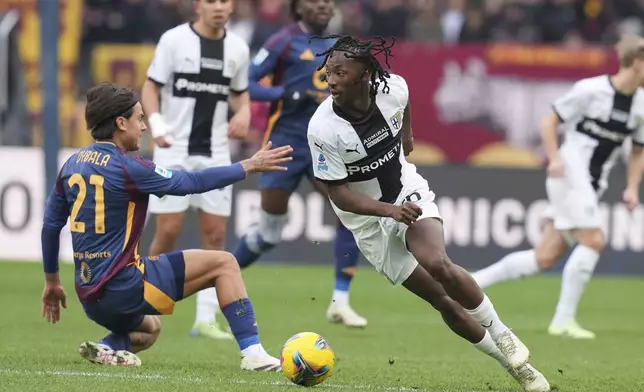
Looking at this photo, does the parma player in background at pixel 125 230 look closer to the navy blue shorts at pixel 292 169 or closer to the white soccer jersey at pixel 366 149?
the white soccer jersey at pixel 366 149

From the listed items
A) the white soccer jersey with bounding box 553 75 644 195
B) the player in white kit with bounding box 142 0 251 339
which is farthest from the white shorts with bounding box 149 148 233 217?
the white soccer jersey with bounding box 553 75 644 195

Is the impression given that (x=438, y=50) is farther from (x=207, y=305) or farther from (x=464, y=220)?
(x=207, y=305)

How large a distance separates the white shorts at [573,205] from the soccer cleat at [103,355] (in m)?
4.50

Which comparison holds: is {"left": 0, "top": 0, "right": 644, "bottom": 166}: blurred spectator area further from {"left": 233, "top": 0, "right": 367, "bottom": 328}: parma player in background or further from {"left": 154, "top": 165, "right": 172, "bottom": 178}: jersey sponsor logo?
{"left": 154, "top": 165, "right": 172, "bottom": 178}: jersey sponsor logo

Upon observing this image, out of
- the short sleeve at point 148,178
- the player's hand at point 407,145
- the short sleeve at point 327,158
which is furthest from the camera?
the player's hand at point 407,145

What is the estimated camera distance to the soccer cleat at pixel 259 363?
22.6 ft

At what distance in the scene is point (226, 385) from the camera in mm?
6293

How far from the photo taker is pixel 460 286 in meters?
6.39

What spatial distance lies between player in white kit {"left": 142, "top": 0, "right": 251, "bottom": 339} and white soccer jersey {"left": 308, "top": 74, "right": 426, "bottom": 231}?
2493 millimetres

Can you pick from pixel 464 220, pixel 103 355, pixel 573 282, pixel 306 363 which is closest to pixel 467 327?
pixel 306 363

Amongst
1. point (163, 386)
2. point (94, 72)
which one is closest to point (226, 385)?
point (163, 386)

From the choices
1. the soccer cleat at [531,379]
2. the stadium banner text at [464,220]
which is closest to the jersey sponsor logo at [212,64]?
the soccer cleat at [531,379]

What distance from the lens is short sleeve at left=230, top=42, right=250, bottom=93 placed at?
31.1 feet

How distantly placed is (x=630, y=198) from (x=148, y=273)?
5.12m
